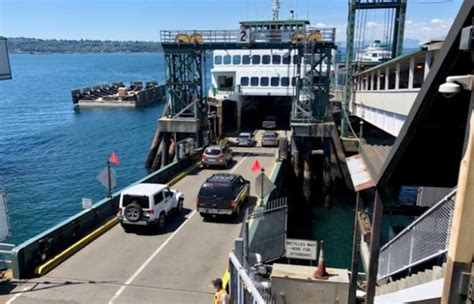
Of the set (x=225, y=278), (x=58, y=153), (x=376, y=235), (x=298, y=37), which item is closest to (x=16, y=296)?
(x=225, y=278)

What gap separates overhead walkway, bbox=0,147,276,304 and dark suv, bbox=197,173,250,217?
58cm

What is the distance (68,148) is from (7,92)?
71005 mm

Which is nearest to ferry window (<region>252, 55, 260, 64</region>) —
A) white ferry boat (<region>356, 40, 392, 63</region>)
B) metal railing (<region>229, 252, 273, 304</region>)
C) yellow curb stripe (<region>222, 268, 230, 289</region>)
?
white ferry boat (<region>356, 40, 392, 63</region>)

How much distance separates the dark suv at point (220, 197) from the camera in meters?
18.9

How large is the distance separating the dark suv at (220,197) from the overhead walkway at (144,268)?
0.58m

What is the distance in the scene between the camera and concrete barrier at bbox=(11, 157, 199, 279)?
46.5ft

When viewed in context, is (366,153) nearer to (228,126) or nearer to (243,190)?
(243,190)

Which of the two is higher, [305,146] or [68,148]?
[305,146]

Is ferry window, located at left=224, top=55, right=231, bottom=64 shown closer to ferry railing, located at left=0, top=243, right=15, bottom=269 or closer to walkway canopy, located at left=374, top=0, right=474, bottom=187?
ferry railing, located at left=0, top=243, right=15, bottom=269

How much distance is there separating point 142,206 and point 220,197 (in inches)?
130

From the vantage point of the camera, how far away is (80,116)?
7494 cm

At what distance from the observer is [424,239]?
325 inches

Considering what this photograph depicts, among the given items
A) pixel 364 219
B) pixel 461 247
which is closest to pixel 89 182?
pixel 364 219

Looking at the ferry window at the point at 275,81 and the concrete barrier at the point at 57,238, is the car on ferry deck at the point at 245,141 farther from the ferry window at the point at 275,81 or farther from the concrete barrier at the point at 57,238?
the concrete barrier at the point at 57,238
